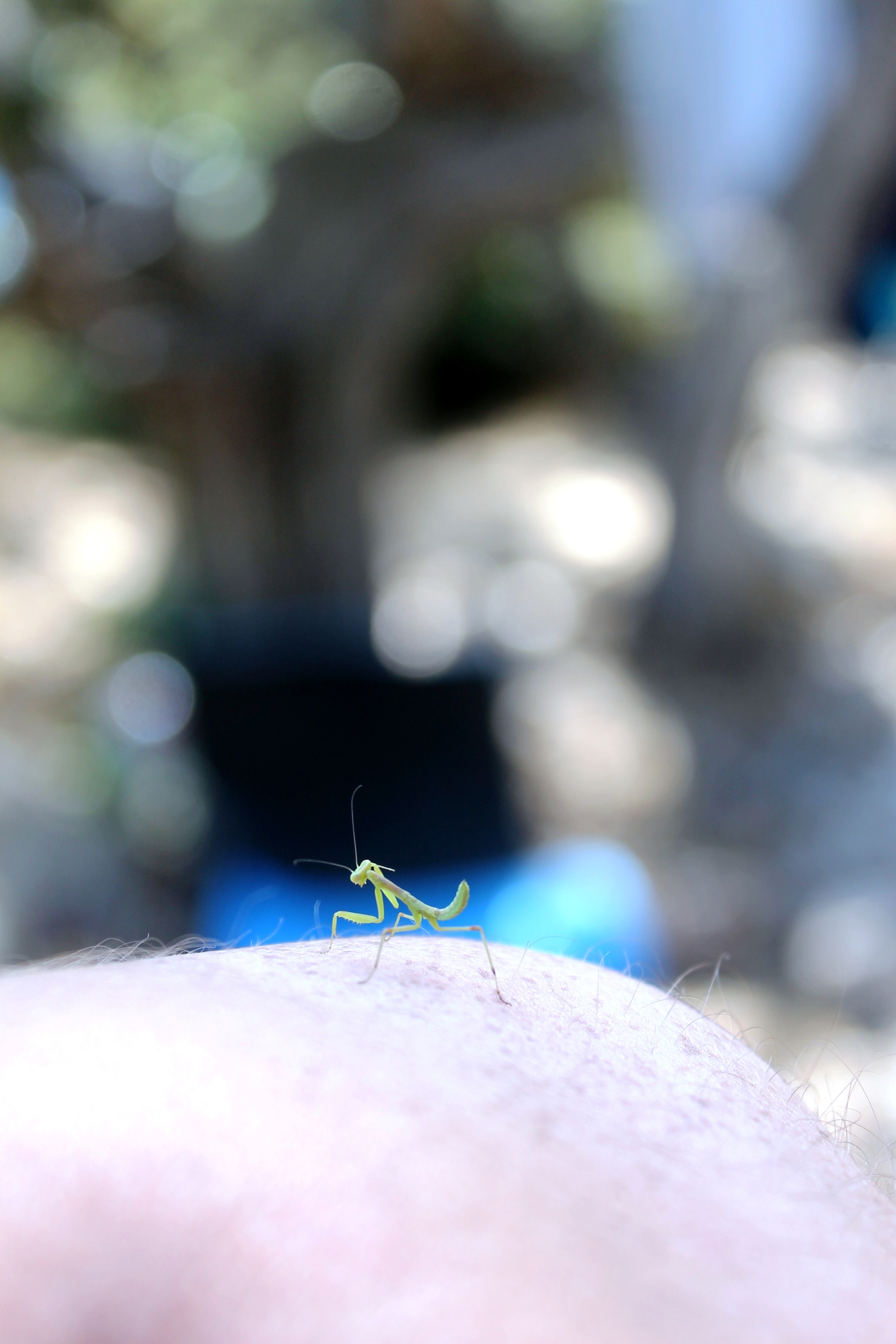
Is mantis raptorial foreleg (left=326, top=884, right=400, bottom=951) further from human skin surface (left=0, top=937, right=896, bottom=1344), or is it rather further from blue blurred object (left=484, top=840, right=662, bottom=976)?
blue blurred object (left=484, top=840, right=662, bottom=976)

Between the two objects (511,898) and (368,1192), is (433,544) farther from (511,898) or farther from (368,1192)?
(368,1192)

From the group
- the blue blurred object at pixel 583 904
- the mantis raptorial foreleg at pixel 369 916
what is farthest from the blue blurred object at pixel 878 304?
the mantis raptorial foreleg at pixel 369 916

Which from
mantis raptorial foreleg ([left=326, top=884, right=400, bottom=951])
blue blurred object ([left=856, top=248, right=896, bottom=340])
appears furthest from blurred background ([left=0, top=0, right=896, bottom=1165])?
blue blurred object ([left=856, top=248, right=896, bottom=340])

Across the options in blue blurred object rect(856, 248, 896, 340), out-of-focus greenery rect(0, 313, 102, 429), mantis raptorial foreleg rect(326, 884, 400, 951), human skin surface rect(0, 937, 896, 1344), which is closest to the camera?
human skin surface rect(0, 937, 896, 1344)

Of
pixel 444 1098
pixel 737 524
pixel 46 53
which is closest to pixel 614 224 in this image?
pixel 737 524

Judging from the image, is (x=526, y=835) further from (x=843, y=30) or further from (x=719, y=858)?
(x=843, y=30)
